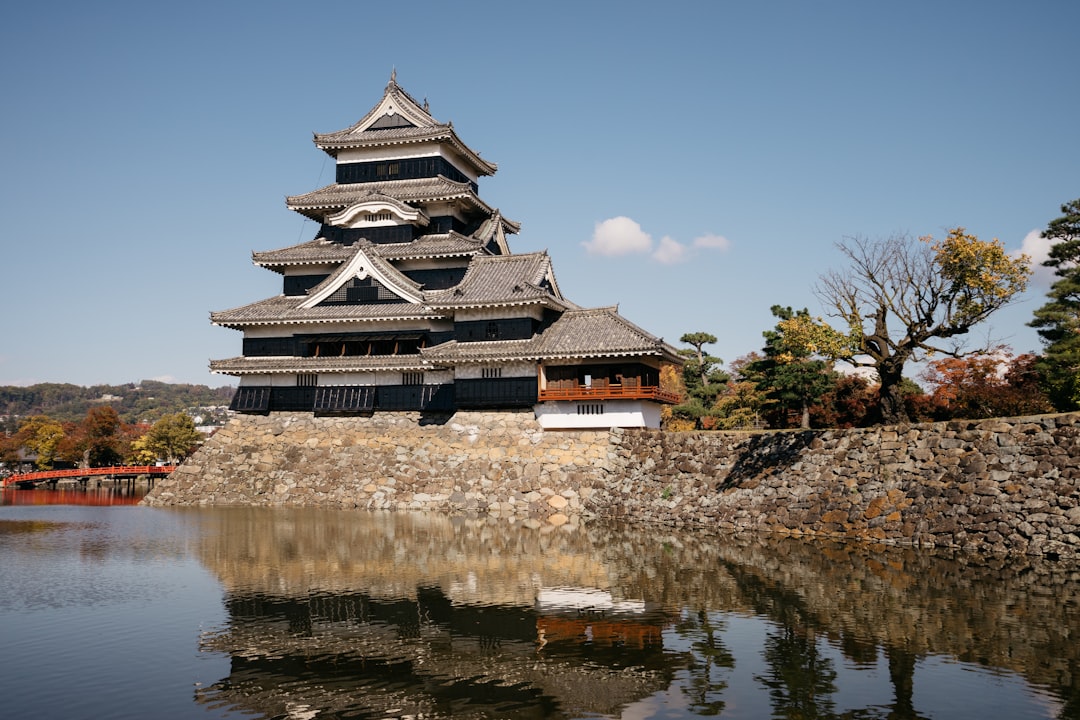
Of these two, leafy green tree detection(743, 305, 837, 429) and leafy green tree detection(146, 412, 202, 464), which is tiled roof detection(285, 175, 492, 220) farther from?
leafy green tree detection(146, 412, 202, 464)

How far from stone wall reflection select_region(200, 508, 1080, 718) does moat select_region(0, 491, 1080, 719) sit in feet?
0.20

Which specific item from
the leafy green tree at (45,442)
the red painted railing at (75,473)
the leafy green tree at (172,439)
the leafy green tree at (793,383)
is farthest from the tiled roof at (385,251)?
the leafy green tree at (45,442)

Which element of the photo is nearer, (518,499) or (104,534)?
(104,534)

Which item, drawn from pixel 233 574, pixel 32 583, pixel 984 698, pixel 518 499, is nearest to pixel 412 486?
pixel 518 499

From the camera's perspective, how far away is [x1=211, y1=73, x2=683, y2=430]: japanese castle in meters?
36.0

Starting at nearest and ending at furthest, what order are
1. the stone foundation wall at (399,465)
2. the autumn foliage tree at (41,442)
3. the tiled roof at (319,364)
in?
the stone foundation wall at (399,465)
the tiled roof at (319,364)
the autumn foliage tree at (41,442)

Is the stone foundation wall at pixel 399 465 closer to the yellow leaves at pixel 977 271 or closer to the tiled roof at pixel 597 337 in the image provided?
the tiled roof at pixel 597 337

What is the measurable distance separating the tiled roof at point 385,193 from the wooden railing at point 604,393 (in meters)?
12.9

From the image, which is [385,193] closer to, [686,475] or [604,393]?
[604,393]

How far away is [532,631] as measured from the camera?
14.6m

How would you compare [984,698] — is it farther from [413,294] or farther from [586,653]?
[413,294]

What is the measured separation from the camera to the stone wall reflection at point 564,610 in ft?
38.5

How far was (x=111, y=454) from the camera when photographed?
251ft

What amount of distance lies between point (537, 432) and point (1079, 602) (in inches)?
889
